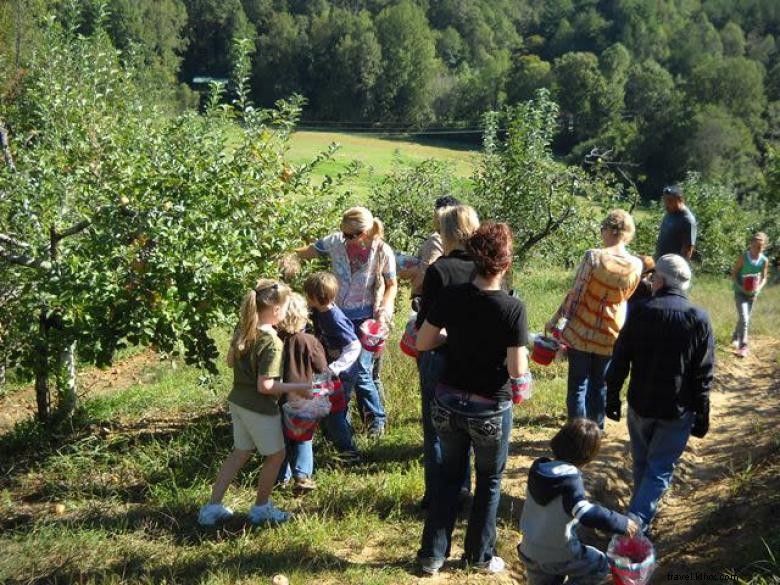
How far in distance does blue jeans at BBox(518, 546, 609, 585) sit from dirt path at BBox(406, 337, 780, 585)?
647 mm

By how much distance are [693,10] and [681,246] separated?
120 m

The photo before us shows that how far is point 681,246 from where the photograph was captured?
21.1 feet

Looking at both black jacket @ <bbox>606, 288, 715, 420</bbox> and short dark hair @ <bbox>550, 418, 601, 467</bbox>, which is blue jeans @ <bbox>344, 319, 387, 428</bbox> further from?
short dark hair @ <bbox>550, 418, 601, 467</bbox>

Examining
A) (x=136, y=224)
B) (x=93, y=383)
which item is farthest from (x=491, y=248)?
(x=93, y=383)

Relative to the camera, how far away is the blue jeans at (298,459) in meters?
5.13

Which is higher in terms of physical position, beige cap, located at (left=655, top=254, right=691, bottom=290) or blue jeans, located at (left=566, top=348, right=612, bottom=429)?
beige cap, located at (left=655, top=254, right=691, bottom=290)

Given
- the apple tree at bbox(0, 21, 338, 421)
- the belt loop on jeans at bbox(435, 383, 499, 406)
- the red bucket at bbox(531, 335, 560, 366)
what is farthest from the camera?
the apple tree at bbox(0, 21, 338, 421)

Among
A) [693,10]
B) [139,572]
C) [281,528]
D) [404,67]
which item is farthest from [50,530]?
[693,10]

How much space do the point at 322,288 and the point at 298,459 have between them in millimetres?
1149

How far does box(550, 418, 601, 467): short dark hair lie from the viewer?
349cm

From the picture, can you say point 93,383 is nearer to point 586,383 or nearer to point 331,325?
point 331,325

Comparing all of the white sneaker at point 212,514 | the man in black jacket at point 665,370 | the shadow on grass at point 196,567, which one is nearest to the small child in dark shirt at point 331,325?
the white sneaker at point 212,514

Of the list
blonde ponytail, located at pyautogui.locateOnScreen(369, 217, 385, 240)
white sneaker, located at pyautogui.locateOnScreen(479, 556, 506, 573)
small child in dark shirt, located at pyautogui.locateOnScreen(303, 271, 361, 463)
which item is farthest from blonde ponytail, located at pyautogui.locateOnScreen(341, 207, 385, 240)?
white sneaker, located at pyautogui.locateOnScreen(479, 556, 506, 573)

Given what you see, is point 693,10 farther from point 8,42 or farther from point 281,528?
point 281,528
